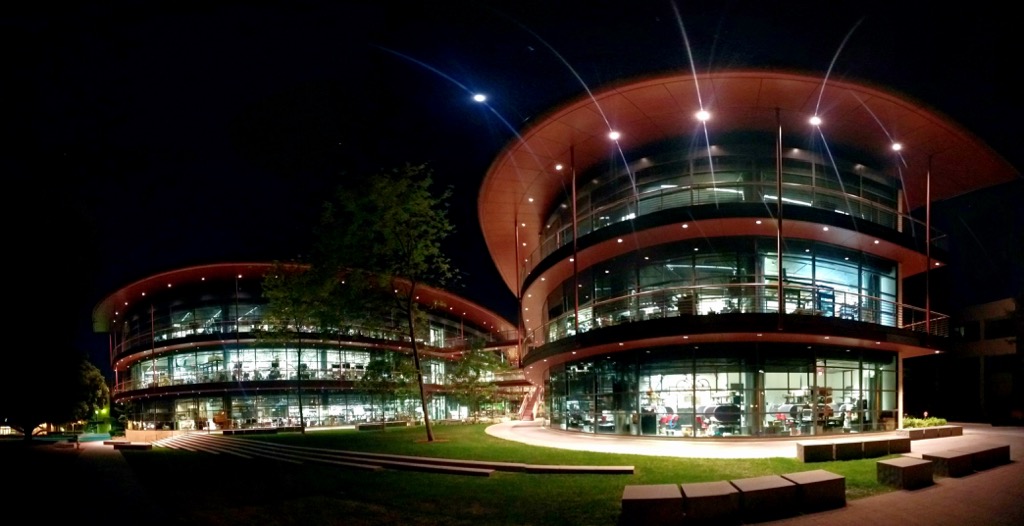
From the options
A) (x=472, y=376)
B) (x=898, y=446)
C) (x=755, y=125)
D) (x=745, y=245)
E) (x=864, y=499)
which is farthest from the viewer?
(x=472, y=376)

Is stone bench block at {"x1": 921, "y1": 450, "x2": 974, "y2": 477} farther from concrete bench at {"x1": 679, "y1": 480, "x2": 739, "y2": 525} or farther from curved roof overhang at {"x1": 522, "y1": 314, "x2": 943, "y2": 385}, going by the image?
curved roof overhang at {"x1": 522, "y1": 314, "x2": 943, "y2": 385}

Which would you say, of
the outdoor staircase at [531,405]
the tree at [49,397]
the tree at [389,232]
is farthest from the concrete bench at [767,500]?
the outdoor staircase at [531,405]

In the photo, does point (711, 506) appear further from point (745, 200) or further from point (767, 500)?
point (745, 200)

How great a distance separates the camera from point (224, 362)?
178 ft

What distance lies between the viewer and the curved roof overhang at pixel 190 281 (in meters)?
52.8

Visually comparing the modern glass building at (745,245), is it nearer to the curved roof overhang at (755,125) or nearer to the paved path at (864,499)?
the curved roof overhang at (755,125)

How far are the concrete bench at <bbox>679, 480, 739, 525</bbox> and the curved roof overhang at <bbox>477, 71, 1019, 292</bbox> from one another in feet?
51.6

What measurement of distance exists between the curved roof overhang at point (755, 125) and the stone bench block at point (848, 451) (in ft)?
36.4

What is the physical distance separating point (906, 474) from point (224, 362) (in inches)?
2125

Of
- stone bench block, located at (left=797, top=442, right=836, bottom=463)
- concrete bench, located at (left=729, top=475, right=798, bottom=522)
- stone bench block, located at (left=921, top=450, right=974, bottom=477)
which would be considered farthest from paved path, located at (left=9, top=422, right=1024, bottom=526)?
stone bench block, located at (left=797, top=442, right=836, bottom=463)

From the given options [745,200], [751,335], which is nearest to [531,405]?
[751,335]

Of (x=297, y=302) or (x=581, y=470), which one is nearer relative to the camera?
(x=581, y=470)

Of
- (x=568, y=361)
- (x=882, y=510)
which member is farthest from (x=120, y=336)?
(x=882, y=510)

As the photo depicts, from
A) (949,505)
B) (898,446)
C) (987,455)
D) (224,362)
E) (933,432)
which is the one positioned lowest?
(224,362)
